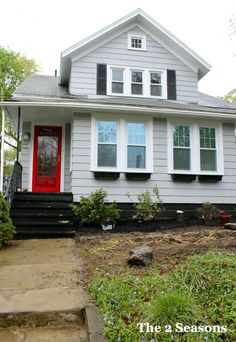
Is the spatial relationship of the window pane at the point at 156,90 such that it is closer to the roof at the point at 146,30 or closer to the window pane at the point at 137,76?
the window pane at the point at 137,76

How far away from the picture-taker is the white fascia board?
8.16 metres

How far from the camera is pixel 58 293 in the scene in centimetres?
334

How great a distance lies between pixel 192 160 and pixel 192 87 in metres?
2.86

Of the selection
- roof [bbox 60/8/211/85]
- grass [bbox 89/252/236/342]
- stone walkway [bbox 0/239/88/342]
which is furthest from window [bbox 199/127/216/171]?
grass [bbox 89/252/236/342]

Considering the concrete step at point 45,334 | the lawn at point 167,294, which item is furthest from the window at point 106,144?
the concrete step at point 45,334

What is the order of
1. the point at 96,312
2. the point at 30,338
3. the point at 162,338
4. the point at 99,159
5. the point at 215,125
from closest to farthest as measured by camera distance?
the point at 162,338 → the point at 30,338 → the point at 96,312 → the point at 99,159 → the point at 215,125

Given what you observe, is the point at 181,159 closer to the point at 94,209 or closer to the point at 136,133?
the point at 136,133

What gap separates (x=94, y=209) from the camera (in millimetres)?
7648

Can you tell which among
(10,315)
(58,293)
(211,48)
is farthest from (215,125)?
(211,48)

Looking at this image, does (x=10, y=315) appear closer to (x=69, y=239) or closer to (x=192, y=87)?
(x=69, y=239)

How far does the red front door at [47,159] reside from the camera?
9.75m

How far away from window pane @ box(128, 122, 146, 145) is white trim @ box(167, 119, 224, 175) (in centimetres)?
76

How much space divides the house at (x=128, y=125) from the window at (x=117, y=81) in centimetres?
3

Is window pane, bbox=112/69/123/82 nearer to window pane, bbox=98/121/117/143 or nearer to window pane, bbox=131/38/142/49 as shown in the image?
window pane, bbox=131/38/142/49
